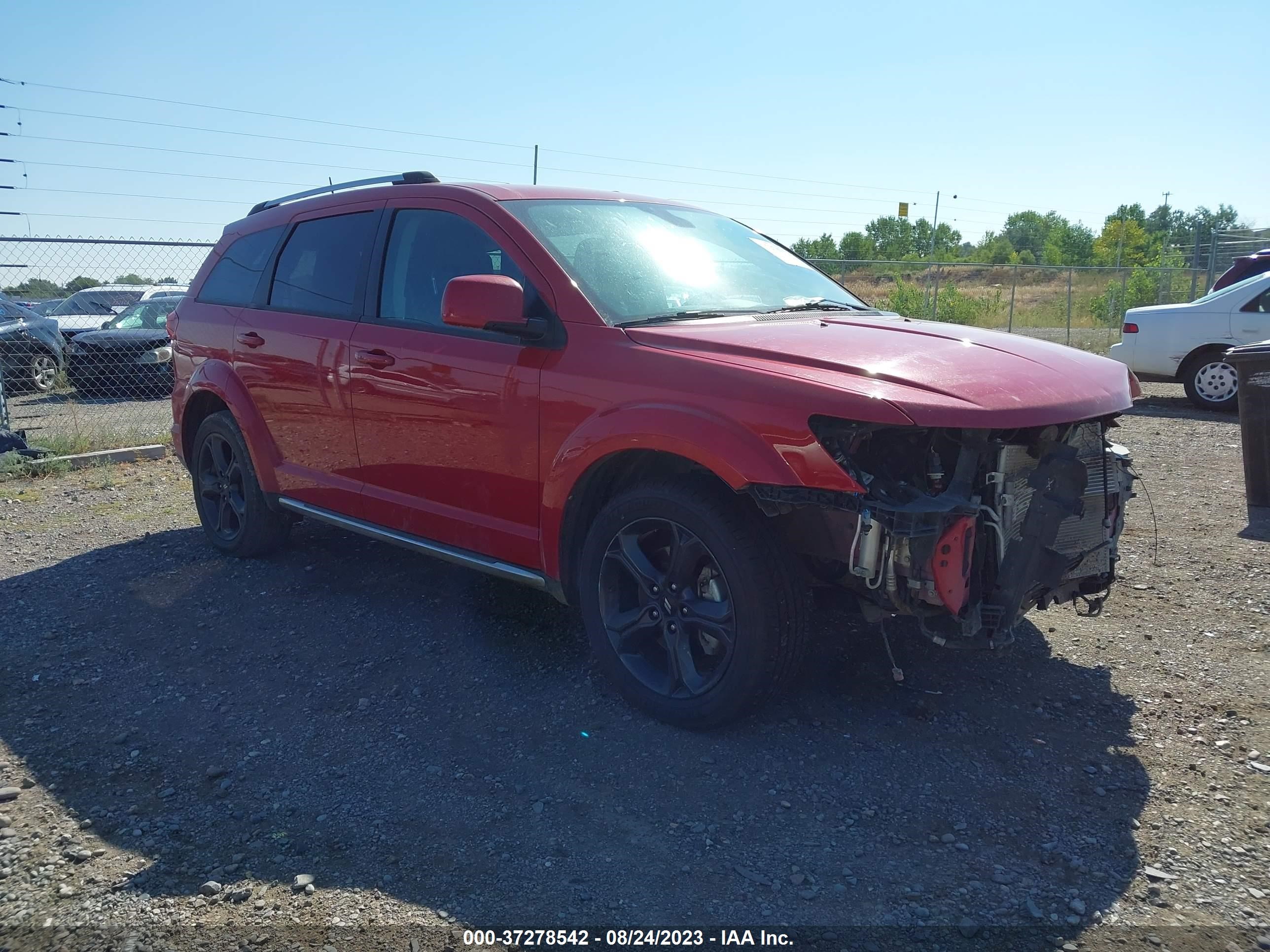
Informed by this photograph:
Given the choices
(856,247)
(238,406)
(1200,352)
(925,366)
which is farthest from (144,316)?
(856,247)

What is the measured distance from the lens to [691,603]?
346 centimetres

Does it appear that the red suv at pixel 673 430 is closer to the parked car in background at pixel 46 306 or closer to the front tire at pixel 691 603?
the front tire at pixel 691 603

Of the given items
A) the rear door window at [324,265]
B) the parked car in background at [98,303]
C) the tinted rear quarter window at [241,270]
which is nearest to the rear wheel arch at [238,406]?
the tinted rear quarter window at [241,270]

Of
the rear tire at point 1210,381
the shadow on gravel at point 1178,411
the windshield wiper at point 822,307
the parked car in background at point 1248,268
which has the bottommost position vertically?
the shadow on gravel at point 1178,411

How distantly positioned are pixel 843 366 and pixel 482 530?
1.70 metres

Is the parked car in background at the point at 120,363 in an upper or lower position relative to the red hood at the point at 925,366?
lower

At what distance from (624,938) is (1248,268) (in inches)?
518

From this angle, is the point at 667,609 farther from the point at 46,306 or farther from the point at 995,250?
the point at 995,250

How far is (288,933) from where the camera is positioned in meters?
2.56

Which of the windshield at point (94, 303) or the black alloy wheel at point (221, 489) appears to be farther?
the windshield at point (94, 303)

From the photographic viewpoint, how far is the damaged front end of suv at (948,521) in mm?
2988

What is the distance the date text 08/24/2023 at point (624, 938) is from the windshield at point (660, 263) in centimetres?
210

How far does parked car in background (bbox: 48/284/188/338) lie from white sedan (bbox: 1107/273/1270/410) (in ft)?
46.1

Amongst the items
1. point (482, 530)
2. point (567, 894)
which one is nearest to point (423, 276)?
point (482, 530)
